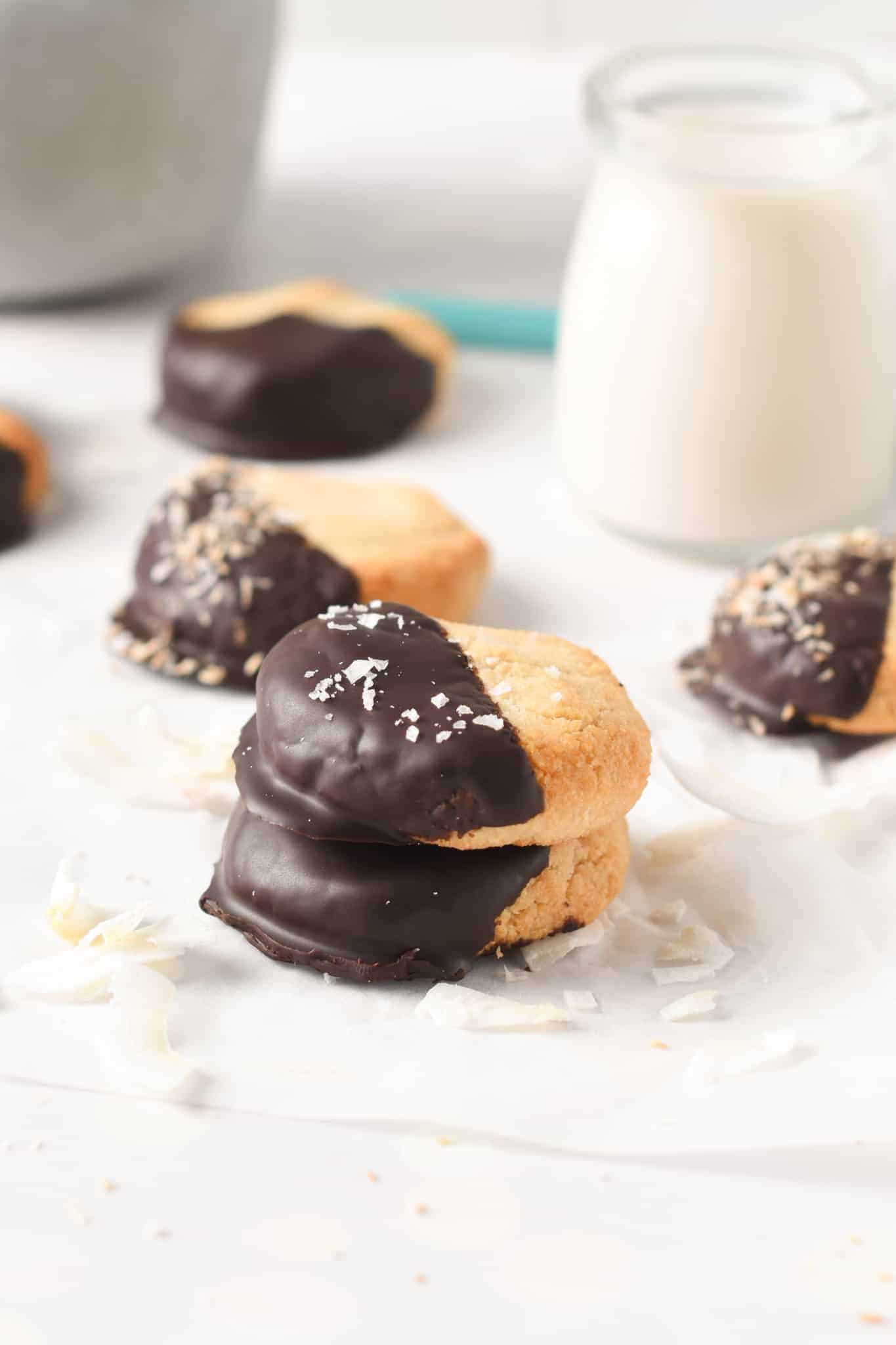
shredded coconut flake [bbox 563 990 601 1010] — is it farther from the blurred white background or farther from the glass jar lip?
the blurred white background

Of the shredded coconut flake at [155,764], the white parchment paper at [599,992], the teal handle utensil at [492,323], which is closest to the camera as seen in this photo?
the white parchment paper at [599,992]

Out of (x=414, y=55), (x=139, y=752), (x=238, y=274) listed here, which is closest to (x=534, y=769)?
(x=139, y=752)

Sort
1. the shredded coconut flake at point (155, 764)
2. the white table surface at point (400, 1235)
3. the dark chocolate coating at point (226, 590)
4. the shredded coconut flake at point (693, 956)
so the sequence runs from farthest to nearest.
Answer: the dark chocolate coating at point (226, 590) → the shredded coconut flake at point (155, 764) → the shredded coconut flake at point (693, 956) → the white table surface at point (400, 1235)

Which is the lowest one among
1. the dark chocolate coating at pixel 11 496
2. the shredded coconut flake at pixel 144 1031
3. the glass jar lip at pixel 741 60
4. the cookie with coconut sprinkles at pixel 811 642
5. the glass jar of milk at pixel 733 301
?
the dark chocolate coating at pixel 11 496

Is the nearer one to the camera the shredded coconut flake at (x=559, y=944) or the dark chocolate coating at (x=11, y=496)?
the shredded coconut flake at (x=559, y=944)

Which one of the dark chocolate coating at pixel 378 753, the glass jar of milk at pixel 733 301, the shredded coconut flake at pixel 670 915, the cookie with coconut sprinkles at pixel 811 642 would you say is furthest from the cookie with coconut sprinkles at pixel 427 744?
the glass jar of milk at pixel 733 301

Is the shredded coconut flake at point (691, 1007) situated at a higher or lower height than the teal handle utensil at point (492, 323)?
higher

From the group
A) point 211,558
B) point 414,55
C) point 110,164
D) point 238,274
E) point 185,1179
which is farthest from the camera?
point 414,55

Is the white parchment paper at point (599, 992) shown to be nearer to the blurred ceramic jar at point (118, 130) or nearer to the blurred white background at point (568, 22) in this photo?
the blurred ceramic jar at point (118, 130)

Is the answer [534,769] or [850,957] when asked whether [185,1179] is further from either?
[850,957]

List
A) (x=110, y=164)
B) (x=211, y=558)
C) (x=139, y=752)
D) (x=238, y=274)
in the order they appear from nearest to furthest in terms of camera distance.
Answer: (x=139, y=752), (x=211, y=558), (x=110, y=164), (x=238, y=274)
